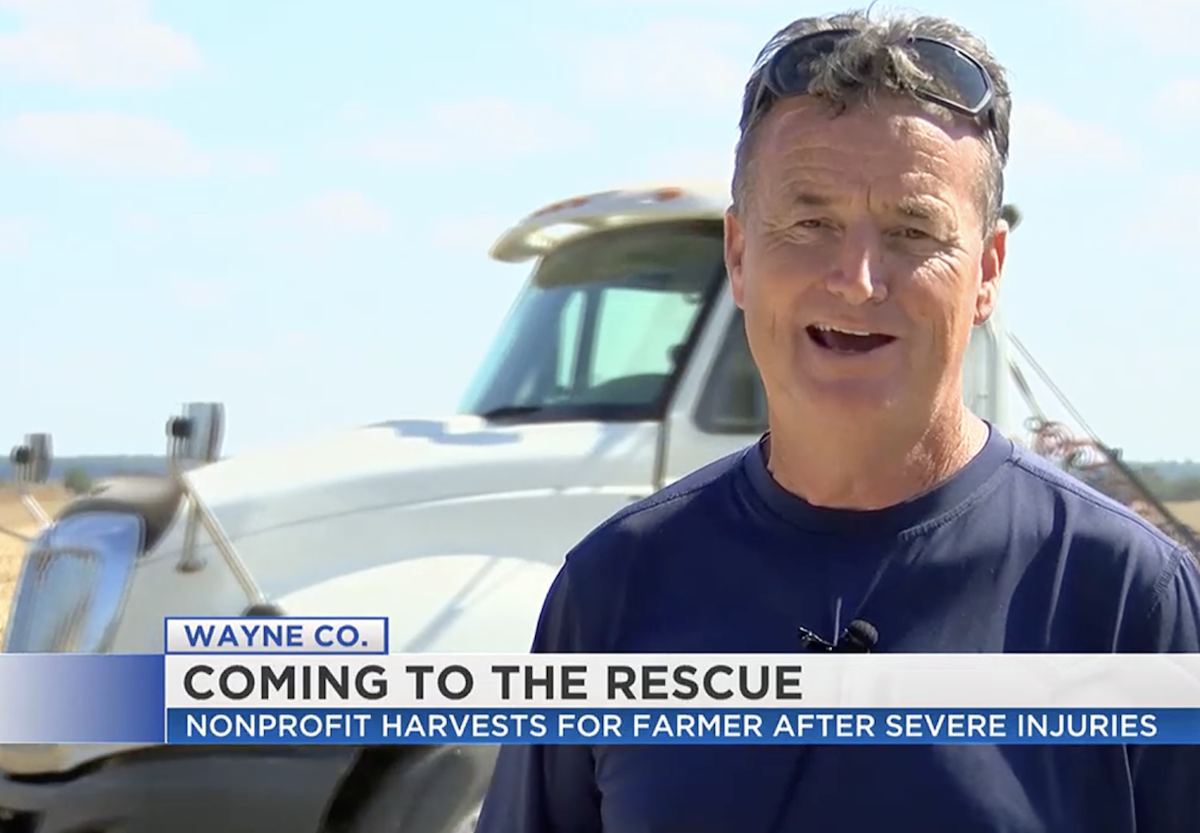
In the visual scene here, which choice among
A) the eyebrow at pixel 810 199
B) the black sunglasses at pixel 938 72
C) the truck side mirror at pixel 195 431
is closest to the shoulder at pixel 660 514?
the eyebrow at pixel 810 199

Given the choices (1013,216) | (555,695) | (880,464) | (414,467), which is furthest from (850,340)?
(414,467)

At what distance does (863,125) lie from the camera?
4.52 feet

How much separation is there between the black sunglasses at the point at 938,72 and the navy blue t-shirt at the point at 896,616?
12.6 inches

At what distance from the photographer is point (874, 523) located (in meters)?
1.35

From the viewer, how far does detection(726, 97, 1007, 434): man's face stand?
1.37 metres

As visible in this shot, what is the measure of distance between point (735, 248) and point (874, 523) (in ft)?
1.12

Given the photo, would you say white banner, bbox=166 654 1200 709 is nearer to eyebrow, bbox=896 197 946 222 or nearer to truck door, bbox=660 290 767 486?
eyebrow, bbox=896 197 946 222

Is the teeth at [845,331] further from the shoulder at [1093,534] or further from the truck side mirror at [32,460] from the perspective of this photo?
the truck side mirror at [32,460]

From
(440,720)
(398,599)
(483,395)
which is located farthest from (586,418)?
(440,720)

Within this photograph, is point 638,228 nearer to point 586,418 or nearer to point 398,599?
point 586,418

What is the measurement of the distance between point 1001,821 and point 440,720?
1.27 meters

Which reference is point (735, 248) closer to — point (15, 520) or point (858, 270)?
Answer: point (858, 270)

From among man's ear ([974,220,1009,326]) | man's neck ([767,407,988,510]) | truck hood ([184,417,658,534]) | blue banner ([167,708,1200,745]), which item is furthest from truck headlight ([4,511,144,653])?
man's ear ([974,220,1009,326])

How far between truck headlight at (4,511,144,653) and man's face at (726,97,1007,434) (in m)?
1.60
